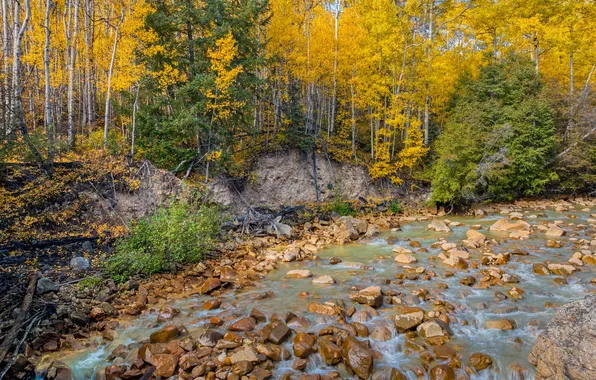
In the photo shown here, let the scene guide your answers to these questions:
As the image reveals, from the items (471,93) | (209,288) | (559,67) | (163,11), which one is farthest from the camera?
(559,67)

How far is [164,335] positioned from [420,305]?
487 cm

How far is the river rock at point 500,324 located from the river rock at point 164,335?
550 cm

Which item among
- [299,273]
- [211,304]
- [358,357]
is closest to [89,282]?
[211,304]

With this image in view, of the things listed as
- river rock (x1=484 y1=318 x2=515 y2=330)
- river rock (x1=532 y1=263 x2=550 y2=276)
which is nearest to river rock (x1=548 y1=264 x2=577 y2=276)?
river rock (x1=532 y1=263 x2=550 y2=276)

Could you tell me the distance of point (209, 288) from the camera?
24.8ft

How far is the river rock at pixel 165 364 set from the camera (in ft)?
15.4

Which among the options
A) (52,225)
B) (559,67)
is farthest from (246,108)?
(559,67)

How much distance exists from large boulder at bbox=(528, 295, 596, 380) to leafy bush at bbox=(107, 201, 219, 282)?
7.59 m

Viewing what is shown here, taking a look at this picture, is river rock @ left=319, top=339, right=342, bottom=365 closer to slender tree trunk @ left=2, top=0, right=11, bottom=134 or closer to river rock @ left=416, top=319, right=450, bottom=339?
river rock @ left=416, top=319, right=450, bottom=339

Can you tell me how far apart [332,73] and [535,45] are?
12.3m

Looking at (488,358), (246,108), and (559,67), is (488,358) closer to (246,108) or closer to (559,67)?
(246,108)

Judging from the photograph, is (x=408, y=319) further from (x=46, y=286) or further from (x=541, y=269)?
(x=46, y=286)

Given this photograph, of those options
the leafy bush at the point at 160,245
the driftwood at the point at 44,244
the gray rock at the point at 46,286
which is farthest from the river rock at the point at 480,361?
the driftwood at the point at 44,244

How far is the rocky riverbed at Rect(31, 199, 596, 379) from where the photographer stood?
16.0ft
